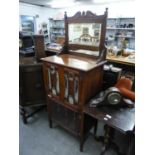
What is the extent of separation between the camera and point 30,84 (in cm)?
195

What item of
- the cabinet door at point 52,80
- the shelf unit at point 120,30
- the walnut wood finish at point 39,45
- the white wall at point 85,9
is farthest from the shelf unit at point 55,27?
the cabinet door at point 52,80

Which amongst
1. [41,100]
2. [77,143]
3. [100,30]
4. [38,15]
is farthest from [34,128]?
[38,15]

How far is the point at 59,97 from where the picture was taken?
64.6 inches

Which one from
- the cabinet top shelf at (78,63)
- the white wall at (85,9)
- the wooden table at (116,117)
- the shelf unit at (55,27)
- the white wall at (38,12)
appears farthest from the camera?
the shelf unit at (55,27)

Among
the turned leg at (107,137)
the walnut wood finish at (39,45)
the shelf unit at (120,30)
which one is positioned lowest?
the turned leg at (107,137)

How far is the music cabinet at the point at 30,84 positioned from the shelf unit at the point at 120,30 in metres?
4.25

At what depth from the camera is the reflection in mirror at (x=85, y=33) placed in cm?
147

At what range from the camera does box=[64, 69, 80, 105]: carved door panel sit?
1.38 m

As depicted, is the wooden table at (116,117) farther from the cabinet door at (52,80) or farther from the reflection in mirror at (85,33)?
the reflection in mirror at (85,33)

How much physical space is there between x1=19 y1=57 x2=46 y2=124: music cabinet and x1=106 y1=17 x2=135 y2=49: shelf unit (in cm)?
425

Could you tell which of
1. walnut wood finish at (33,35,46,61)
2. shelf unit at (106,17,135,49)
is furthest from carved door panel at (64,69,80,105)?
shelf unit at (106,17,135,49)

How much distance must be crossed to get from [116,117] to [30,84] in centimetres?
124
